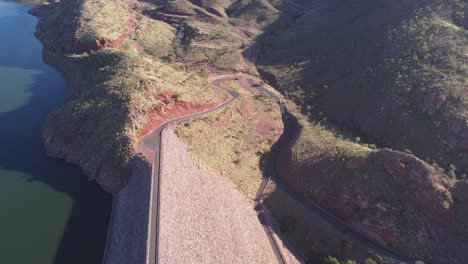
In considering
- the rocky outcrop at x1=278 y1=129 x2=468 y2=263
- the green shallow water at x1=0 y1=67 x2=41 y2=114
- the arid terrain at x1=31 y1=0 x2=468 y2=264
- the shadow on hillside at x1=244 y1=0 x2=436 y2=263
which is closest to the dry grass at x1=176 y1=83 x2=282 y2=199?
the arid terrain at x1=31 y1=0 x2=468 y2=264

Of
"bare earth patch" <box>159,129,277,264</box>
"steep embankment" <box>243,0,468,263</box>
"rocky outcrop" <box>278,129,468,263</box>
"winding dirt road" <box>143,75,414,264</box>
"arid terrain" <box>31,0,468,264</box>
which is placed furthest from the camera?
"arid terrain" <box>31,0,468,264</box>

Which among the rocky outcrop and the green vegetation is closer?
the rocky outcrop

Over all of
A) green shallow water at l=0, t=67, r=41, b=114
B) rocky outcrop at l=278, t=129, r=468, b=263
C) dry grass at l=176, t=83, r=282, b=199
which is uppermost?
rocky outcrop at l=278, t=129, r=468, b=263

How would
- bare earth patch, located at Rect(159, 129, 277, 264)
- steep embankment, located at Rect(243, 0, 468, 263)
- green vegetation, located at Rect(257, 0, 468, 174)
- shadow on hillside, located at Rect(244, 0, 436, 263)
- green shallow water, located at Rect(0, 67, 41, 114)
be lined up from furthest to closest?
1. green shallow water, located at Rect(0, 67, 41, 114)
2. green vegetation, located at Rect(257, 0, 468, 174)
3. shadow on hillside, located at Rect(244, 0, 436, 263)
4. steep embankment, located at Rect(243, 0, 468, 263)
5. bare earth patch, located at Rect(159, 129, 277, 264)

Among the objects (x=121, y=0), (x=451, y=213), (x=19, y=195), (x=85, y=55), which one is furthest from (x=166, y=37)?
(x=451, y=213)

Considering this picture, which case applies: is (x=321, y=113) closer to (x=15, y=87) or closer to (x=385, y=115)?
(x=385, y=115)

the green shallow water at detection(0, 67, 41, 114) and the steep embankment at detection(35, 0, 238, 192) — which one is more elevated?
the steep embankment at detection(35, 0, 238, 192)

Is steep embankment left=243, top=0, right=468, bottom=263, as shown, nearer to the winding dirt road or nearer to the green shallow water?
the winding dirt road
